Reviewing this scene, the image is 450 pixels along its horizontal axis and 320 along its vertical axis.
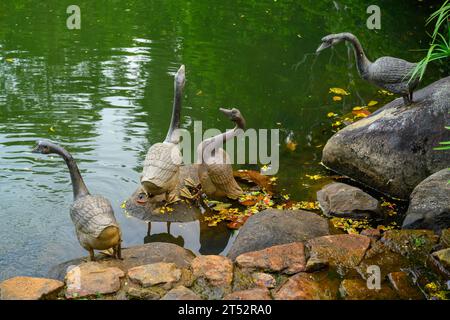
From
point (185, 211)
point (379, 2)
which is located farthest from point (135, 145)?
point (379, 2)

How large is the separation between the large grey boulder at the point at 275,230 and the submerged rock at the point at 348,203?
790 millimetres

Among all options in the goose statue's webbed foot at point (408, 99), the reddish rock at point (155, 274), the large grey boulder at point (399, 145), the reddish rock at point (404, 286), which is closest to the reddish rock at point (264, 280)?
the reddish rock at point (155, 274)

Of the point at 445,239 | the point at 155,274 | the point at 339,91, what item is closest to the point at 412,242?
the point at 445,239

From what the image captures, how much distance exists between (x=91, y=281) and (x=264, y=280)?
4.64 ft

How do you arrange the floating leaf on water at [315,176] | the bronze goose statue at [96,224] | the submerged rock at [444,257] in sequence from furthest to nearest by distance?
the floating leaf on water at [315,176]
the bronze goose statue at [96,224]
the submerged rock at [444,257]

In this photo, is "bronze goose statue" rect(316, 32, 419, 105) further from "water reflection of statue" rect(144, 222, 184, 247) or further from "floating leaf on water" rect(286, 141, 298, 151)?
"water reflection of statue" rect(144, 222, 184, 247)

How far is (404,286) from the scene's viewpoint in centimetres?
461

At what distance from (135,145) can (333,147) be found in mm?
2877

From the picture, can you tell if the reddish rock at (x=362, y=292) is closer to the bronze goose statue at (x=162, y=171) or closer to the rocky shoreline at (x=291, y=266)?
the rocky shoreline at (x=291, y=266)

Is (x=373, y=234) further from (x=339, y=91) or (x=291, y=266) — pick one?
(x=339, y=91)

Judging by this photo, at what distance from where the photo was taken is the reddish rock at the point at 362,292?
14.7ft

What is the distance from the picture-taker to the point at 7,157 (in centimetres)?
784

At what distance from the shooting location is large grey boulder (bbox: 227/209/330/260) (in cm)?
555
